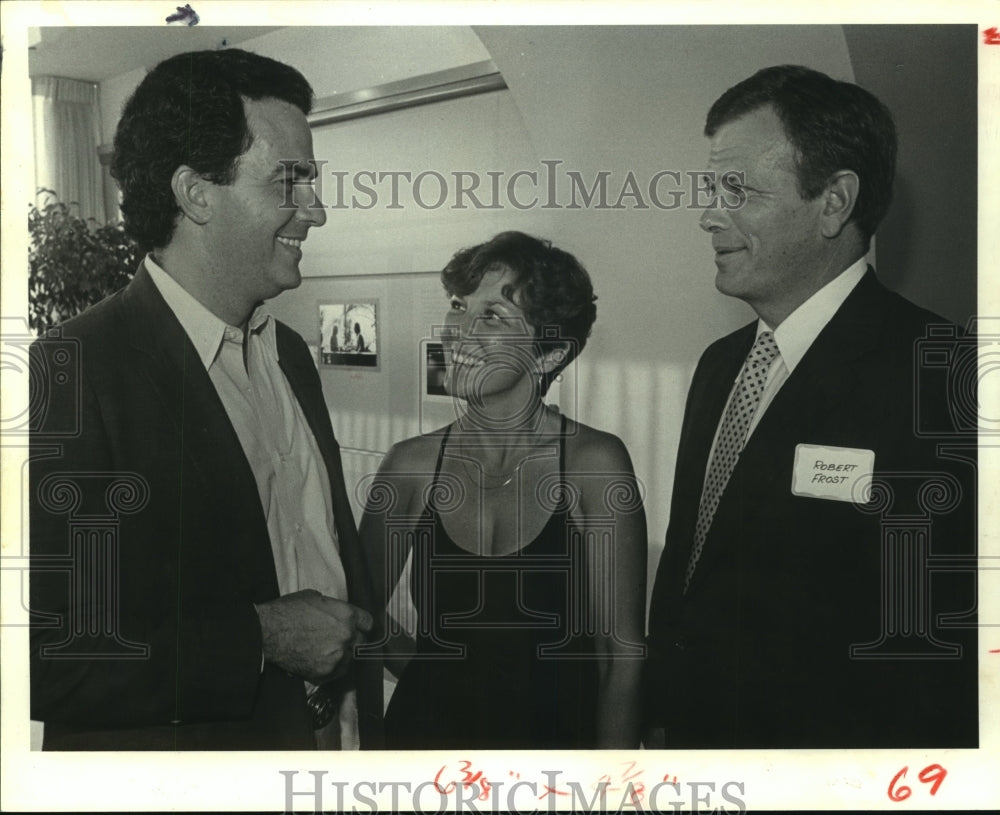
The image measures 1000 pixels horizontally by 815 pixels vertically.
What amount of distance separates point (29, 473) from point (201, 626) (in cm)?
54

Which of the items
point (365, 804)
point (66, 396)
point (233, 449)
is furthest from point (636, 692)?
point (66, 396)

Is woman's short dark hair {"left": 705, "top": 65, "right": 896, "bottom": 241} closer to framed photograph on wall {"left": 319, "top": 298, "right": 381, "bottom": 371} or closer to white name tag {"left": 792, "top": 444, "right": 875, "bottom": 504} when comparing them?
white name tag {"left": 792, "top": 444, "right": 875, "bottom": 504}

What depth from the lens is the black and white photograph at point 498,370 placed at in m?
2.17

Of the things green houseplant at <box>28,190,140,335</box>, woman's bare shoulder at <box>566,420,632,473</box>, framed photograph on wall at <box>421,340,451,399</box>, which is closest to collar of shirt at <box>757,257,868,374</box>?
woman's bare shoulder at <box>566,420,632,473</box>

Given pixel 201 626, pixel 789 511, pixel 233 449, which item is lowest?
pixel 201 626

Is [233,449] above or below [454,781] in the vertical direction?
above

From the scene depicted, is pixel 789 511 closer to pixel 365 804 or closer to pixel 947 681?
pixel 947 681

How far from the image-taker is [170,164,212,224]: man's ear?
84.8 inches

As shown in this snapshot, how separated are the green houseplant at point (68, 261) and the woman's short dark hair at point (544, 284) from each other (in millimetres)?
773

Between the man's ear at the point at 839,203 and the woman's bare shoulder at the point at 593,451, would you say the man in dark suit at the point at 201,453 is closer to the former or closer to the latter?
the woman's bare shoulder at the point at 593,451

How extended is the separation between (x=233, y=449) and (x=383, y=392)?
1.16 feet

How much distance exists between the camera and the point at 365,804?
2.27m

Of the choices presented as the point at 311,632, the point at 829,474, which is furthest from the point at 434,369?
the point at 829,474

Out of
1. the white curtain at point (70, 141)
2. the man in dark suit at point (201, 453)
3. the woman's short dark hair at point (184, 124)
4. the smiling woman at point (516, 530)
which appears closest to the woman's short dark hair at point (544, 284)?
the smiling woman at point (516, 530)
